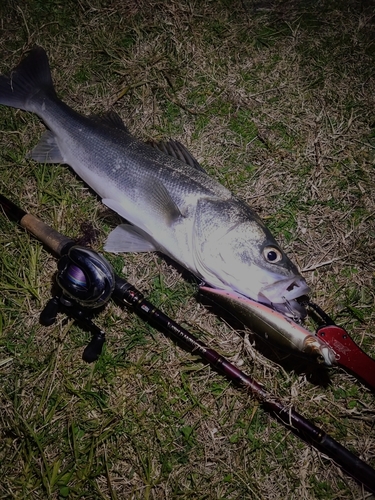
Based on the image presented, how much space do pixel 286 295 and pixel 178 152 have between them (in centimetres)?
138

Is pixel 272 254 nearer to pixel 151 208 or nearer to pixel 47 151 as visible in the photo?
pixel 151 208

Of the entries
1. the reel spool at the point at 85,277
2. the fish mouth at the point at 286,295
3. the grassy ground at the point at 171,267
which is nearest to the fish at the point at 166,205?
the fish mouth at the point at 286,295

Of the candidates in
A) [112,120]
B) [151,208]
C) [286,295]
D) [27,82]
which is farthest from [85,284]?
[27,82]

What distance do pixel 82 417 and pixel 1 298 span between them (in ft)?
3.83

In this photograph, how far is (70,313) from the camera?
3.07m

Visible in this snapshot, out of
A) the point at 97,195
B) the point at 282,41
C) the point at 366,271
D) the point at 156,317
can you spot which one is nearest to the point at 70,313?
the point at 156,317

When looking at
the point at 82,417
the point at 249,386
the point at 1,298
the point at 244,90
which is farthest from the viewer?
the point at 244,90

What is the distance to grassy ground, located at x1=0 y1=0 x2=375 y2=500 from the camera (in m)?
3.01

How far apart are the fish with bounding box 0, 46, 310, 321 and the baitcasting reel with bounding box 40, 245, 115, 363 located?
1.19ft

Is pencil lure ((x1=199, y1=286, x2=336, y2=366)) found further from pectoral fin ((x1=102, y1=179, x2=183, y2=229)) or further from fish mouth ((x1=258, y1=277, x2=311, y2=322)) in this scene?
pectoral fin ((x1=102, y1=179, x2=183, y2=229))

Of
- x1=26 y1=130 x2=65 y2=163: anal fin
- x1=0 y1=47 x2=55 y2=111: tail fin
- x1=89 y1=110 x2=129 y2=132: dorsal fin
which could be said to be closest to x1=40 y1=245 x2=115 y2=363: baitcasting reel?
x1=26 y1=130 x2=65 y2=163: anal fin

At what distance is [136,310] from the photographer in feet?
10.2

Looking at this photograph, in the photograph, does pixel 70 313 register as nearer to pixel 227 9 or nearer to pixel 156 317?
pixel 156 317

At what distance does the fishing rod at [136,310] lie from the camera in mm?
2734
